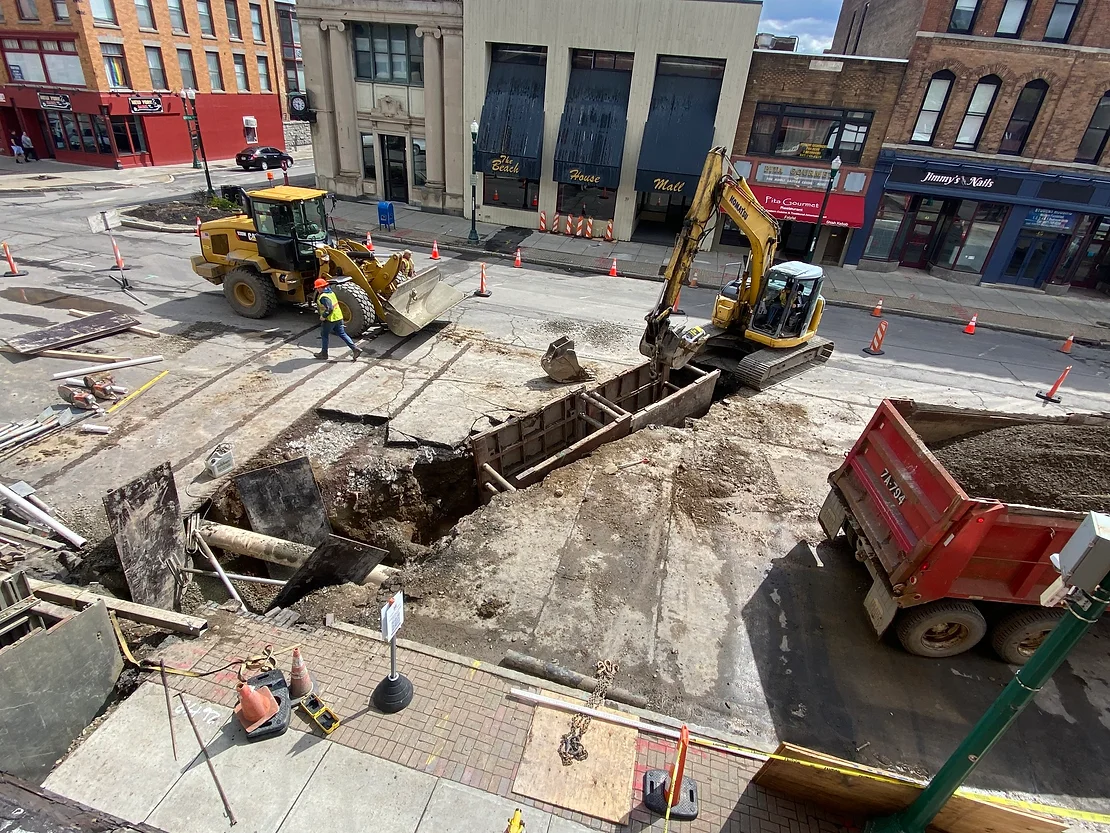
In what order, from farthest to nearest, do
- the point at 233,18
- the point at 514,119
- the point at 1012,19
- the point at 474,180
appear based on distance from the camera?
1. the point at 233,18
2. the point at 474,180
3. the point at 514,119
4. the point at 1012,19

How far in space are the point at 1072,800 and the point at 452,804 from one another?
19.3ft

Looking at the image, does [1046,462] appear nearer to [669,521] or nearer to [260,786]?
[669,521]

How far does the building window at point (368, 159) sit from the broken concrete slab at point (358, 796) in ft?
91.0

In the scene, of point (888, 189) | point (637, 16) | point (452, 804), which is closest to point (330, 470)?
point (452, 804)

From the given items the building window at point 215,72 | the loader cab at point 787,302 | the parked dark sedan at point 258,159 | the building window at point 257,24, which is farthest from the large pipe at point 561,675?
the building window at point 257,24

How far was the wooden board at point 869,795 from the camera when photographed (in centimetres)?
452

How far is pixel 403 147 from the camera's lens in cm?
2706

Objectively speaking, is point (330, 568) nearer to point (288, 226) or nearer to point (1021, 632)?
point (1021, 632)

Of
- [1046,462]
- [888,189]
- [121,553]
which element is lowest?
[121,553]

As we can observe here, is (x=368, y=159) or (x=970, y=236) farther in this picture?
(x=368, y=159)

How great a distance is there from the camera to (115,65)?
99.6 feet

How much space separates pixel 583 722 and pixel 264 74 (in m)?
46.7

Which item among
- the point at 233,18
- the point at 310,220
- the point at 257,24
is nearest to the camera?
the point at 310,220

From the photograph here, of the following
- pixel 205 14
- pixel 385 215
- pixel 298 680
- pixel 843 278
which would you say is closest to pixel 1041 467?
pixel 298 680
